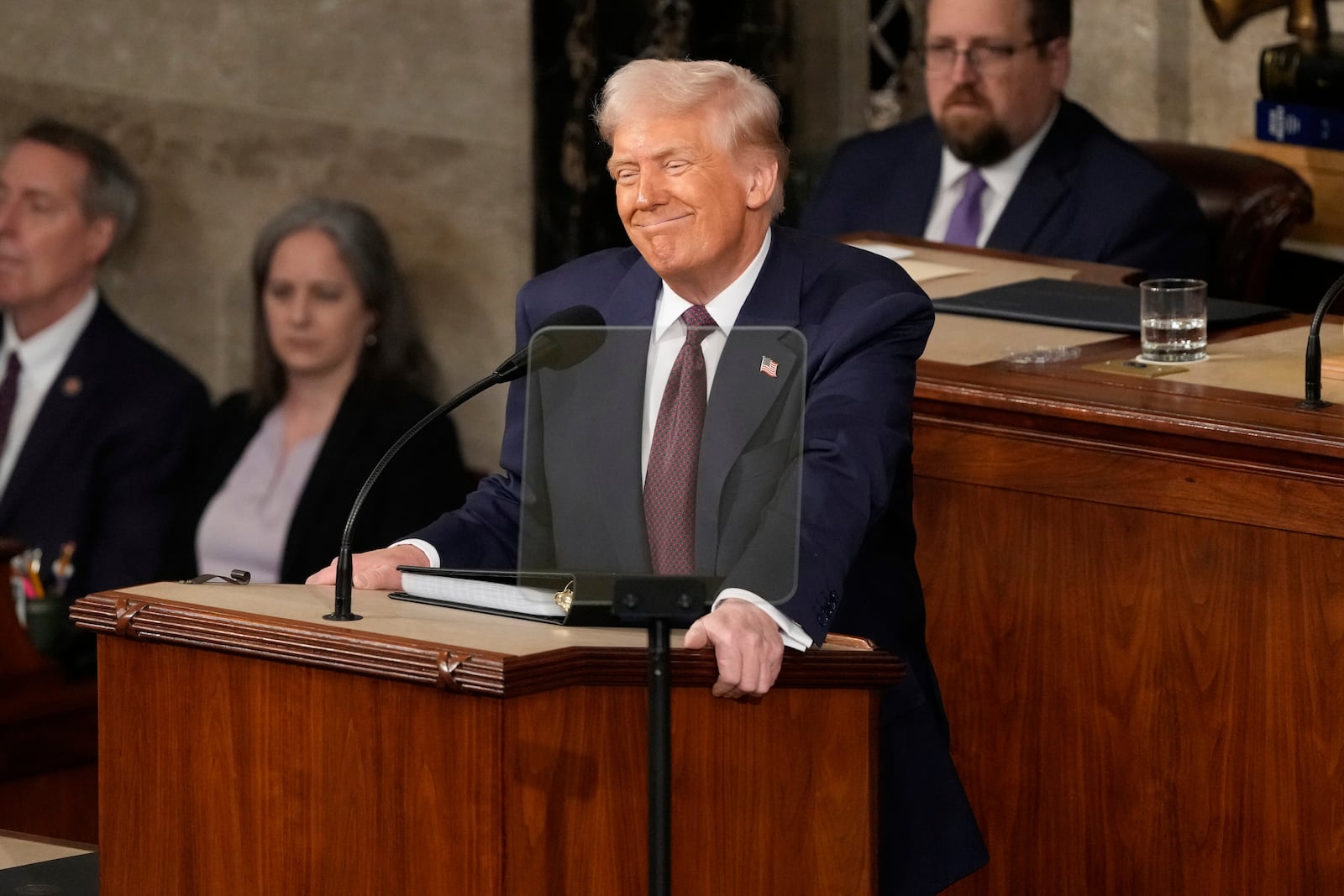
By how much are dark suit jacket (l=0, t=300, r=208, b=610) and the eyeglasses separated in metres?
1.88

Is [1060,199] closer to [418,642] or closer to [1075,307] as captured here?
[1075,307]

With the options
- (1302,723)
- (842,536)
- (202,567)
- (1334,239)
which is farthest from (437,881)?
(1334,239)

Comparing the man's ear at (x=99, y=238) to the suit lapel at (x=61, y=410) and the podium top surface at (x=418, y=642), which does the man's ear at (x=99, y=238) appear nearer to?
the suit lapel at (x=61, y=410)

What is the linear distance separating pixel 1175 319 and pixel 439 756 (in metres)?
1.62

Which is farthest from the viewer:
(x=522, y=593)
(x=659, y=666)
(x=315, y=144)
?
(x=315, y=144)

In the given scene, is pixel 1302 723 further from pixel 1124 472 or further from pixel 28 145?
pixel 28 145

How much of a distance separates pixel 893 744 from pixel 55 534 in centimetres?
304

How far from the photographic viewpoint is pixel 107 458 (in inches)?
205

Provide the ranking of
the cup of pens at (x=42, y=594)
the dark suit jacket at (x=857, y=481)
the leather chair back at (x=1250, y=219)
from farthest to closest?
the leather chair back at (x=1250, y=219) < the cup of pens at (x=42, y=594) < the dark suit jacket at (x=857, y=481)

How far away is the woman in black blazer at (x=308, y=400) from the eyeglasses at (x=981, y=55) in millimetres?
1347

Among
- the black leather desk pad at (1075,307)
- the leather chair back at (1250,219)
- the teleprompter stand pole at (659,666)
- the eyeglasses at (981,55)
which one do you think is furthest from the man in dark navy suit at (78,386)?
the teleprompter stand pole at (659,666)

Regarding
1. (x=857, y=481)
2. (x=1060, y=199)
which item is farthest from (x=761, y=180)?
(x=1060, y=199)

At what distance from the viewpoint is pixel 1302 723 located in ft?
9.45

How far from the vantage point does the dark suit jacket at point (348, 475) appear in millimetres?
5062
